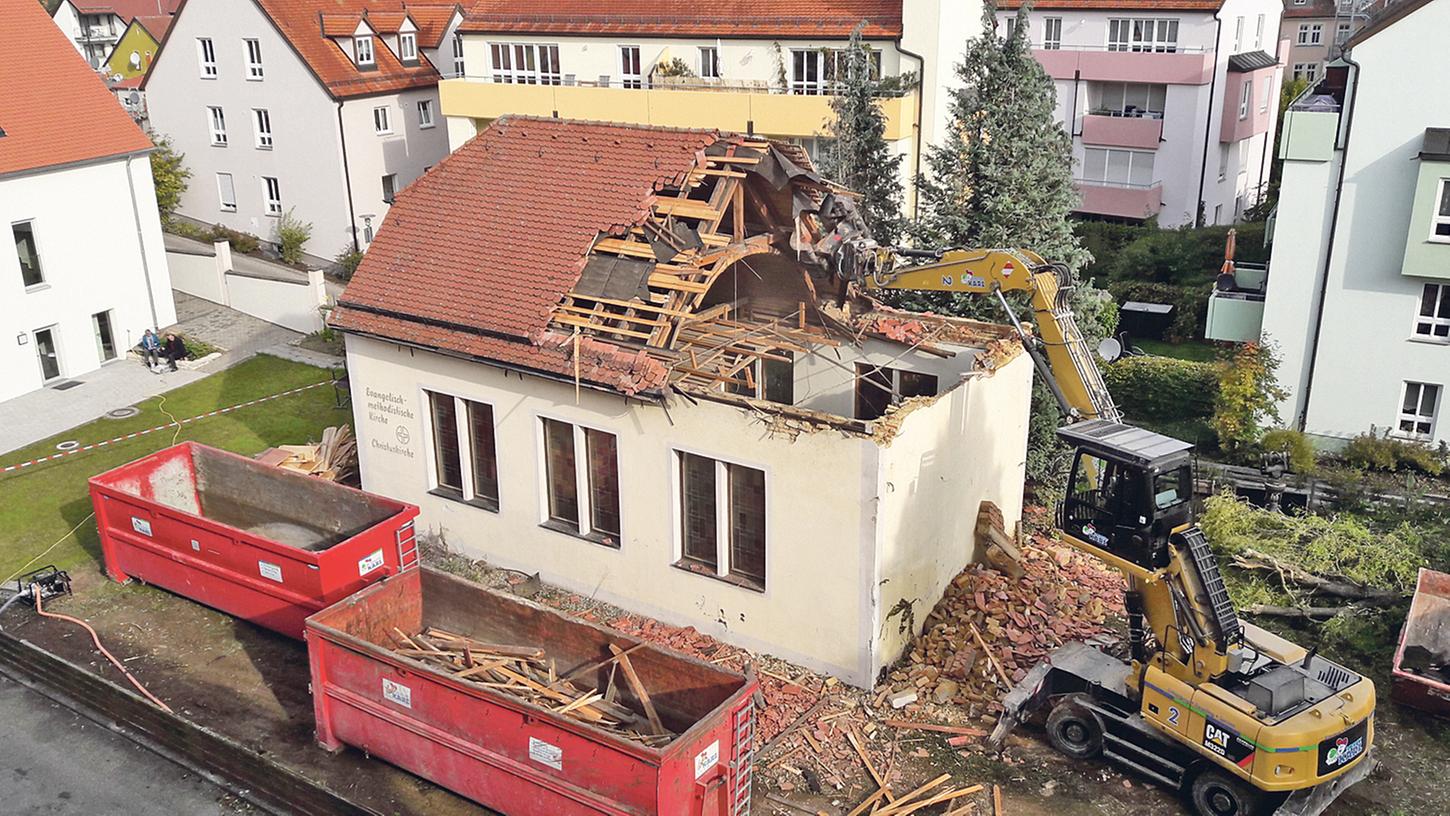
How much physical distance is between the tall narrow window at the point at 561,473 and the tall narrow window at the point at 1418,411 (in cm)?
1986

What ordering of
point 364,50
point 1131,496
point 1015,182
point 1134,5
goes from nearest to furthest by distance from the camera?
point 1131,496, point 1015,182, point 1134,5, point 364,50

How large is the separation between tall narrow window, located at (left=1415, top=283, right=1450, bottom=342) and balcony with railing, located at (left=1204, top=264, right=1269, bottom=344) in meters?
3.31

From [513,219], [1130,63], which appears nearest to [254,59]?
[513,219]

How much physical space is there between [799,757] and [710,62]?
88.6 feet

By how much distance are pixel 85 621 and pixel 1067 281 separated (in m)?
17.1

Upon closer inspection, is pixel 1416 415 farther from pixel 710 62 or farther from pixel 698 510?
pixel 710 62

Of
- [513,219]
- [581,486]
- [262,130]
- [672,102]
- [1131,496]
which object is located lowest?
[581,486]

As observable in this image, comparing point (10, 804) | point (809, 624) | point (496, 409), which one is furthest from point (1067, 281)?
point (10, 804)

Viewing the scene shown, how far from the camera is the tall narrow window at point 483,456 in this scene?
826 inches

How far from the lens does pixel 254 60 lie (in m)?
42.0

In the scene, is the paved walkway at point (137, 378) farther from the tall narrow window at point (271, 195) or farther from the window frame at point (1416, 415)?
the window frame at point (1416, 415)

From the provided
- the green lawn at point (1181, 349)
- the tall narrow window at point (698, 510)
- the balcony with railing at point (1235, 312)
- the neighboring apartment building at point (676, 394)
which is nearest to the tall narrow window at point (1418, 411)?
the balcony with railing at point (1235, 312)

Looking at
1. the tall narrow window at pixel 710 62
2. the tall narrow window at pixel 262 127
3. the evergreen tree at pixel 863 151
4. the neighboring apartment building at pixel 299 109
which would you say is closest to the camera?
the evergreen tree at pixel 863 151

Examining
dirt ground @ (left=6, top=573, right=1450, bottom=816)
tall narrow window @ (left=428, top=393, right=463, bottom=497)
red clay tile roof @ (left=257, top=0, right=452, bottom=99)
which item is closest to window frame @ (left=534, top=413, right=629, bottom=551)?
tall narrow window @ (left=428, top=393, right=463, bottom=497)
